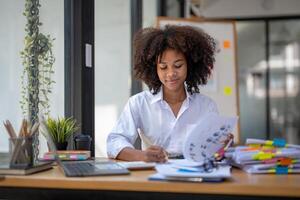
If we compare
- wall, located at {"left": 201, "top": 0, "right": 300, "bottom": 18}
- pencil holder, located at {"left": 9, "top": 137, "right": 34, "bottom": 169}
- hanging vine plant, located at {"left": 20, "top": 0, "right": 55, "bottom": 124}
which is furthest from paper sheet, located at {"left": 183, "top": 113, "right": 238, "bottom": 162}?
wall, located at {"left": 201, "top": 0, "right": 300, "bottom": 18}

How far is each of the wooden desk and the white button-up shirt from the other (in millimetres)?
634

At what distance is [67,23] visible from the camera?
87.0 inches

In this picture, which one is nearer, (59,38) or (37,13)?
(37,13)

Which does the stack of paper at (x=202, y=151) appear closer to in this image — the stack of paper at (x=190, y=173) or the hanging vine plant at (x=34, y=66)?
the stack of paper at (x=190, y=173)

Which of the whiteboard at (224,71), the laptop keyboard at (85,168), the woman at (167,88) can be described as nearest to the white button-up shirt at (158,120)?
the woman at (167,88)

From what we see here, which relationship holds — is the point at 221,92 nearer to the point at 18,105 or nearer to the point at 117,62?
the point at 117,62

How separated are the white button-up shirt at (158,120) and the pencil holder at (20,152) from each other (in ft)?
1.85

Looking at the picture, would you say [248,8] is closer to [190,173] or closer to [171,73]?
[171,73]

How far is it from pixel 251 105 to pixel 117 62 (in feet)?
8.69

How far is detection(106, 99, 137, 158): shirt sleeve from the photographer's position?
1688 mm

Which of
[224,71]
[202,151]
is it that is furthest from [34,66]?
[224,71]

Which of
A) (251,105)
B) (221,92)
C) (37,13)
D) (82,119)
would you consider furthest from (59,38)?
(251,105)

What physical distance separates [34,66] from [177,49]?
70 cm

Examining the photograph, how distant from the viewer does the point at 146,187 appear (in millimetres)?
1073
